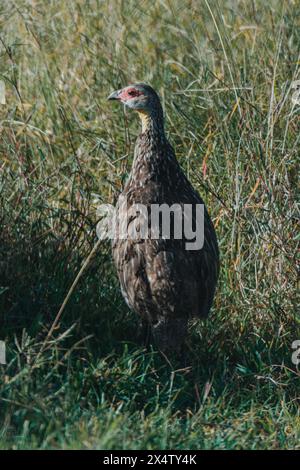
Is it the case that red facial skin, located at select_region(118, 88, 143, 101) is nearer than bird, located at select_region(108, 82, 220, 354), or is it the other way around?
bird, located at select_region(108, 82, 220, 354)

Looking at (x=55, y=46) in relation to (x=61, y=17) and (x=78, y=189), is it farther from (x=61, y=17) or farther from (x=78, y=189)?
(x=78, y=189)

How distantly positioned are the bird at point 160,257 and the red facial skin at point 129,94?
2.1 inches

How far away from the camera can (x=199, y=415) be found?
5133 mm

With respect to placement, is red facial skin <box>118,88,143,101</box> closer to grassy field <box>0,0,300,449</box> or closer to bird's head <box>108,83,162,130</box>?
bird's head <box>108,83,162,130</box>

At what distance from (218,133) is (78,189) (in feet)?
3.13

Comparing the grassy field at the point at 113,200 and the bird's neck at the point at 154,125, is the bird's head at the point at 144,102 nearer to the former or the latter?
the bird's neck at the point at 154,125

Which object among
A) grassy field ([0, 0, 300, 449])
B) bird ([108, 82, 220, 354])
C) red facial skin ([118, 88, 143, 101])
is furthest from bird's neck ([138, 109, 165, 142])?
grassy field ([0, 0, 300, 449])

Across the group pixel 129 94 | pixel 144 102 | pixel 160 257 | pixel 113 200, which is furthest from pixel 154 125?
pixel 113 200

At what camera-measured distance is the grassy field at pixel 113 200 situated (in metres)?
5.00

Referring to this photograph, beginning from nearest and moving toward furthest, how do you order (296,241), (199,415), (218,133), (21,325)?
(199,415) → (21,325) → (296,241) → (218,133)

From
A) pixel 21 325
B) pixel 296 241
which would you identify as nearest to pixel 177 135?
pixel 296 241

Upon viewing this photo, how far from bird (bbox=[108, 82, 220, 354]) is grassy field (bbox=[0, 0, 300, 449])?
177 mm

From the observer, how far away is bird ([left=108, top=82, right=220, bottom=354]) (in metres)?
5.64

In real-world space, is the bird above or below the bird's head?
below
